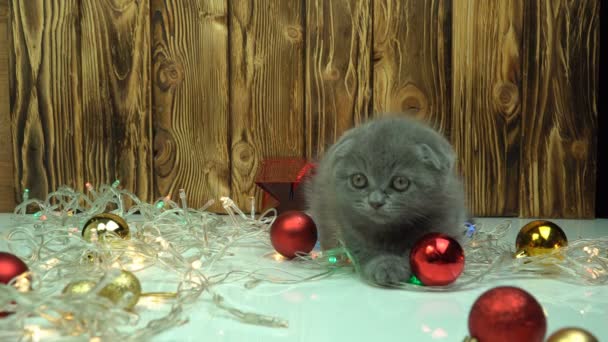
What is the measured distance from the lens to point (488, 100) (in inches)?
83.9

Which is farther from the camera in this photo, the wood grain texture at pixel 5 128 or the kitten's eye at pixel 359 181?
the wood grain texture at pixel 5 128

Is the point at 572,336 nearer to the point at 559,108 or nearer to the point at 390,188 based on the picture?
the point at 390,188

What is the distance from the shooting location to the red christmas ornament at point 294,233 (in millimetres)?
1429

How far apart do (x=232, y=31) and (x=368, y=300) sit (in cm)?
132

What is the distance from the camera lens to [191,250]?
161 centimetres

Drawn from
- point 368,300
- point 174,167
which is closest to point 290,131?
point 174,167

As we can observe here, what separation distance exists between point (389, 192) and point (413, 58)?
1.02 metres

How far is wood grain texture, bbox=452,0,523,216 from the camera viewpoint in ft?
6.90

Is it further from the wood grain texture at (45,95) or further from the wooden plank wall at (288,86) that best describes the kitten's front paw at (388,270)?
the wood grain texture at (45,95)

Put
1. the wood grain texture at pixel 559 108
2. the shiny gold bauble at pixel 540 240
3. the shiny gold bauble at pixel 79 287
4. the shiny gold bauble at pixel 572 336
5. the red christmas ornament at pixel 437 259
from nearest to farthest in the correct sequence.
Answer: the shiny gold bauble at pixel 572 336 → the shiny gold bauble at pixel 79 287 → the red christmas ornament at pixel 437 259 → the shiny gold bauble at pixel 540 240 → the wood grain texture at pixel 559 108

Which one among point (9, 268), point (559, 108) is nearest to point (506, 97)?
point (559, 108)

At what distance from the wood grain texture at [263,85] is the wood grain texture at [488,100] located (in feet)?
1.91

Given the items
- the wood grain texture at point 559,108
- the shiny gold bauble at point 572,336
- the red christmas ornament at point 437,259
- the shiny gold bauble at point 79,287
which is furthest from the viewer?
the wood grain texture at point 559,108

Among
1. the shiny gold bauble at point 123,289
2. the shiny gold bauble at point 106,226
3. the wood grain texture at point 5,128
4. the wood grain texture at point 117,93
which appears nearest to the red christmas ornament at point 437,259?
the shiny gold bauble at point 123,289
